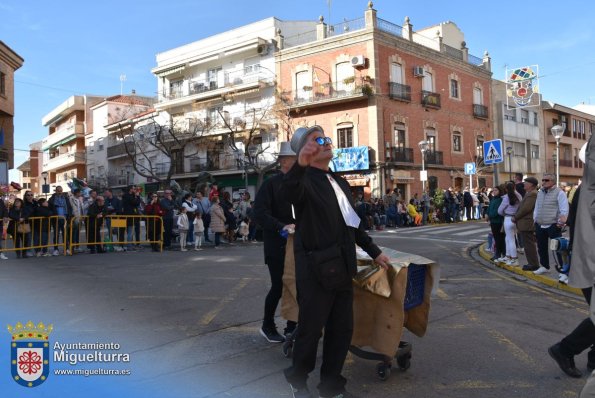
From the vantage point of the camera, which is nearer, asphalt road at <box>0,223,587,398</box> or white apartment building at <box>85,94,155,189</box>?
asphalt road at <box>0,223,587,398</box>

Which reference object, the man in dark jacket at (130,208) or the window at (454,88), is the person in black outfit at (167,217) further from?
the window at (454,88)

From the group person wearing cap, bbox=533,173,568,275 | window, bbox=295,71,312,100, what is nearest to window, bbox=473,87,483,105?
window, bbox=295,71,312,100

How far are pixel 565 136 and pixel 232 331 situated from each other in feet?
185

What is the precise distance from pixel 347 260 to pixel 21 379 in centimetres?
251

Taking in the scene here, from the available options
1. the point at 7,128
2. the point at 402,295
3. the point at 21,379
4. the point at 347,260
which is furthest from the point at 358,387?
the point at 7,128

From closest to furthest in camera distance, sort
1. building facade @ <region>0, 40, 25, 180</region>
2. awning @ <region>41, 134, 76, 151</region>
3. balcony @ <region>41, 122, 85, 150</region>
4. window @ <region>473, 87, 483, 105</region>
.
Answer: building facade @ <region>0, 40, 25, 180</region> → window @ <region>473, 87, 483, 105</region> → balcony @ <region>41, 122, 85, 150</region> → awning @ <region>41, 134, 76, 151</region>

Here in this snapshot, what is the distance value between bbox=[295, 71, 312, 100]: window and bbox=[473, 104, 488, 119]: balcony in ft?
48.6

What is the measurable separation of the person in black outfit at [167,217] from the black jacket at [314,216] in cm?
1142

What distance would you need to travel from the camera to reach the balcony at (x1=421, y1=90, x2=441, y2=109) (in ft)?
115

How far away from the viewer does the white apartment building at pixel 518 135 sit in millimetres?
42812

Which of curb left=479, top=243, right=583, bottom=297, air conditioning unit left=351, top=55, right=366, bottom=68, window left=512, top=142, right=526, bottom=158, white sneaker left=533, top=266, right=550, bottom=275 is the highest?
air conditioning unit left=351, top=55, right=366, bottom=68

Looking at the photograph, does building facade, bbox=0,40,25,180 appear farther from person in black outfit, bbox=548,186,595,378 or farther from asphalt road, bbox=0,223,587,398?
person in black outfit, bbox=548,186,595,378

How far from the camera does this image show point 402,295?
147 inches

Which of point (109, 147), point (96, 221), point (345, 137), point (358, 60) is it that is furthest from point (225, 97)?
point (96, 221)
